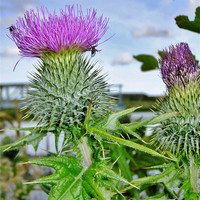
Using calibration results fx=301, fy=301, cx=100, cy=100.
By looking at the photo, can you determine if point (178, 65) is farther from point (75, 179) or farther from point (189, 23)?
point (75, 179)

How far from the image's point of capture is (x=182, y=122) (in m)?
1.83

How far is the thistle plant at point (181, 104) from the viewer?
1.77m

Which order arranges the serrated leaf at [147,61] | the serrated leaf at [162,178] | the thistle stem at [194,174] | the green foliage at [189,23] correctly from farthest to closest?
the serrated leaf at [147,61] → the green foliage at [189,23] → the thistle stem at [194,174] → the serrated leaf at [162,178]

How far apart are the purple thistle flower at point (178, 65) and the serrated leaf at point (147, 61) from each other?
46 centimetres

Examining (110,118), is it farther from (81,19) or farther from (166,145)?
(81,19)

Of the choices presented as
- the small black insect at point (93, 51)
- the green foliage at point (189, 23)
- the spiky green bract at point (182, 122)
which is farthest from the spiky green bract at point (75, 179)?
the green foliage at point (189, 23)

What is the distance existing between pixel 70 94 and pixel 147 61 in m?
0.81

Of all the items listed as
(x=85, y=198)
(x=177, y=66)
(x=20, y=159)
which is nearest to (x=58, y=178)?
(x=85, y=198)

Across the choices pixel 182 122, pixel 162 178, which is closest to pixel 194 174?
pixel 162 178

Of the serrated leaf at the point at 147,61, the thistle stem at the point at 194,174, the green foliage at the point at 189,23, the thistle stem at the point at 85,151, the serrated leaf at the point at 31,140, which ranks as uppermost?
the green foliage at the point at 189,23

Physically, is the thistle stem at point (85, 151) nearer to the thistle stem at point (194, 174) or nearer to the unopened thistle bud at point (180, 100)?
the unopened thistle bud at point (180, 100)

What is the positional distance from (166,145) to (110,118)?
437 millimetres

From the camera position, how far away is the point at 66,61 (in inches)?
75.1

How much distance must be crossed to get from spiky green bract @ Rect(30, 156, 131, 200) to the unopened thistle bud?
44cm
